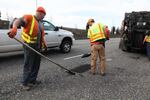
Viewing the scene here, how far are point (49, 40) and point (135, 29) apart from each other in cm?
385

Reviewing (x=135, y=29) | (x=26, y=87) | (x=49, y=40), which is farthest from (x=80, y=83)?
(x=135, y=29)

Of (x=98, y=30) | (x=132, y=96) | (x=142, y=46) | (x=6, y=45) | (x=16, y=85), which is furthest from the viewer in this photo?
(x=142, y=46)

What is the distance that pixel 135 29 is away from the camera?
10555 millimetres

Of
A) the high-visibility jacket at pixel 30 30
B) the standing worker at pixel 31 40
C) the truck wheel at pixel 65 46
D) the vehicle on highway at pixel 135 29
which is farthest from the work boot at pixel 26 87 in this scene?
the vehicle on highway at pixel 135 29

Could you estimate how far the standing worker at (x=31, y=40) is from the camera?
16.2 ft

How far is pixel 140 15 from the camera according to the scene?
10617 millimetres

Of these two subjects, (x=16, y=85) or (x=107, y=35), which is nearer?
(x=16, y=85)

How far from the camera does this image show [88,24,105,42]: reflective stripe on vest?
6480 mm

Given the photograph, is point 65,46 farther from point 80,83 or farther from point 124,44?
point 80,83

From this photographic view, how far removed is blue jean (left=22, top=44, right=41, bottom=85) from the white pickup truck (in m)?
3.24

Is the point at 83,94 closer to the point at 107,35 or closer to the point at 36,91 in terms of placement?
the point at 36,91

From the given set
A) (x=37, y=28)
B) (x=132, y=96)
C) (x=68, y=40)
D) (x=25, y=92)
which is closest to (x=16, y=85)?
(x=25, y=92)

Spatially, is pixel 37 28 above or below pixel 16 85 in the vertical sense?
above

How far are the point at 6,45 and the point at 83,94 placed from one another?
14.2 ft
